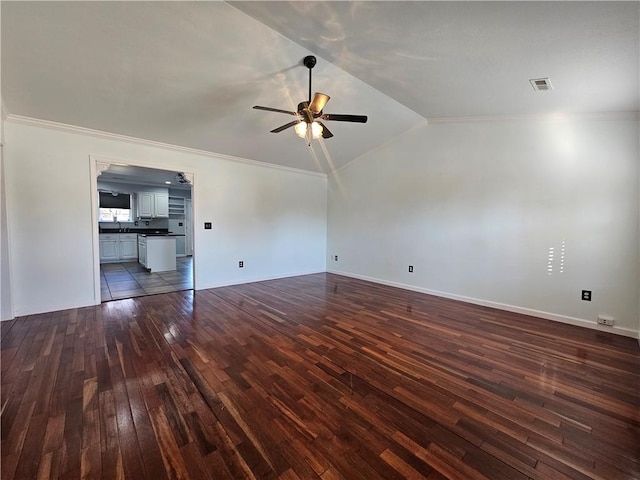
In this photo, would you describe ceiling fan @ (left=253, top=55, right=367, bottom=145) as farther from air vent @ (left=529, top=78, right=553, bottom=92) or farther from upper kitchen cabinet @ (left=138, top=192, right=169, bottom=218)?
upper kitchen cabinet @ (left=138, top=192, right=169, bottom=218)

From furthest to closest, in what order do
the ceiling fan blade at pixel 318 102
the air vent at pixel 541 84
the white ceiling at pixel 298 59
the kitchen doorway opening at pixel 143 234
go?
1. the kitchen doorway opening at pixel 143 234
2. the air vent at pixel 541 84
3. the ceiling fan blade at pixel 318 102
4. the white ceiling at pixel 298 59

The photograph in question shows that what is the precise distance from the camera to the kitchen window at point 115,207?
8117 mm

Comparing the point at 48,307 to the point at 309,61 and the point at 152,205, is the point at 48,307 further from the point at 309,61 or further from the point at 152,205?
the point at 152,205

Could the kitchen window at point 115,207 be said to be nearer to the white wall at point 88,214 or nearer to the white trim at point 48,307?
the white wall at point 88,214

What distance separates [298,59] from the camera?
285 centimetres

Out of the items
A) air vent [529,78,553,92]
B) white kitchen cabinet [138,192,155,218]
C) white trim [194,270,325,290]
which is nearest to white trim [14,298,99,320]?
white trim [194,270,325,290]

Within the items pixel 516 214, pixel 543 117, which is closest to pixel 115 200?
pixel 516 214

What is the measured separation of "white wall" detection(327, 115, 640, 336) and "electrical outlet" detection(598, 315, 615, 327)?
0.05 metres

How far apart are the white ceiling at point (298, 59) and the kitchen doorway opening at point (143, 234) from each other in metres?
1.33

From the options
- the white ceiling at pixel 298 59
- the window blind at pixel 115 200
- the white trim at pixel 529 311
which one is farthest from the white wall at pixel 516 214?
the window blind at pixel 115 200

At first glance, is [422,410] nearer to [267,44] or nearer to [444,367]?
[444,367]

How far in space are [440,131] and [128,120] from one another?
465 centimetres

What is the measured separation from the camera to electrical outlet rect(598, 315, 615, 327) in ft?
10.2

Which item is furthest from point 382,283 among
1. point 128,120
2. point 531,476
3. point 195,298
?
point 128,120
